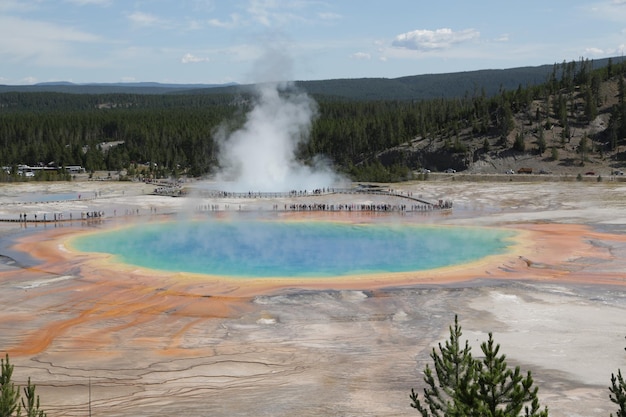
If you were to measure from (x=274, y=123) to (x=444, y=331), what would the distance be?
58.9m

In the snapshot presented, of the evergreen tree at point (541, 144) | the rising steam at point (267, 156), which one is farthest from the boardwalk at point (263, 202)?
the evergreen tree at point (541, 144)

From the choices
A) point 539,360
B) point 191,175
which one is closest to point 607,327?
point 539,360

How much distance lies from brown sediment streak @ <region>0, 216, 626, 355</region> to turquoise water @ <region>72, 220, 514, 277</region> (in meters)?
1.61

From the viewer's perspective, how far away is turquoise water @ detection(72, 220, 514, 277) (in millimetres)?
33188

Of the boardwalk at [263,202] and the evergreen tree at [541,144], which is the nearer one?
the boardwalk at [263,202]

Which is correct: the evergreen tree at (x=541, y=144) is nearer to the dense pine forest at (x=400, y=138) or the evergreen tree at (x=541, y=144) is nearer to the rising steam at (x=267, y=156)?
the dense pine forest at (x=400, y=138)

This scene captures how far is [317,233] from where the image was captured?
146 feet

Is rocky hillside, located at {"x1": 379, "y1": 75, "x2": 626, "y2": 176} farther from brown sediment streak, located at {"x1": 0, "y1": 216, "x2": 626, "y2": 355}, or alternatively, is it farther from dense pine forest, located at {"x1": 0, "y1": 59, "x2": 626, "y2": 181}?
brown sediment streak, located at {"x1": 0, "y1": 216, "x2": 626, "y2": 355}

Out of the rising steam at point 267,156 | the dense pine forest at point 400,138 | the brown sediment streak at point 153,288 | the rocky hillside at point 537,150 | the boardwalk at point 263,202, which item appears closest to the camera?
the brown sediment streak at point 153,288

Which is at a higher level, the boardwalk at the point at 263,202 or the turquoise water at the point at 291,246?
the boardwalk at the point at 263,202

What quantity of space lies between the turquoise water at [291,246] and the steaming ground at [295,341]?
4.19 m

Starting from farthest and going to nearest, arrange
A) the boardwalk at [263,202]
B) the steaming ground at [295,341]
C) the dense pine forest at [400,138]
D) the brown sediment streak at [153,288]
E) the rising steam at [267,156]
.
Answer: the dense pine forest at [400,138] → the rising steam at [267,156] → the boardwalk at [263,202] → the brown sediment streak at [153,288] → the steaming ground at [295,341]

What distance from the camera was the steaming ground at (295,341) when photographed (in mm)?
16578

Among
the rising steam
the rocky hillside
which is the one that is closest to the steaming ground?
the rising steam
